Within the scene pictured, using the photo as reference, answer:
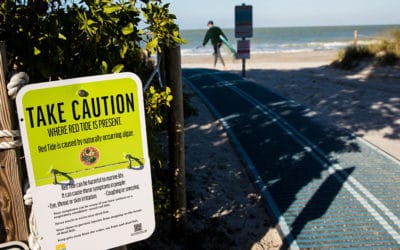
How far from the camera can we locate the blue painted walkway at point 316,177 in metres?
4.35

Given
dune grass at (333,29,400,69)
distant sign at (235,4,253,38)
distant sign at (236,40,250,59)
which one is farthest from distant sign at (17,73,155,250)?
dune grass at (333,29,400,69)

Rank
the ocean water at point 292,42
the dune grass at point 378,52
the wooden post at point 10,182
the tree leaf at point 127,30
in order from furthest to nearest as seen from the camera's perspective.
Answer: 1. the ocean water at point 292,42
2. the dune grass at point 378,52
3. the tree leaf at point 127,30
4. the wooden post at point 10,182

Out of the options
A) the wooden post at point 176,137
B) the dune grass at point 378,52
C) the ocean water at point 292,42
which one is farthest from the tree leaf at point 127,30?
the ocean water at point 292,42

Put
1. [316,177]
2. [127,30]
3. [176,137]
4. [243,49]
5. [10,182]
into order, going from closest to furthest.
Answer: [10,182]
[127,30]
[176,137]
[316,177]
[243,49]

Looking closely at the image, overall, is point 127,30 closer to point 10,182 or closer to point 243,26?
point 10,182

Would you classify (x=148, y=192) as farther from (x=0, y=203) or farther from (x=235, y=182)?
(x=235, y=182)

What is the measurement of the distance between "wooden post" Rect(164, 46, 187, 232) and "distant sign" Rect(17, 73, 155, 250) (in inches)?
63.1

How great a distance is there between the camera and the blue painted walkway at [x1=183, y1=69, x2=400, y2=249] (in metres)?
4.35

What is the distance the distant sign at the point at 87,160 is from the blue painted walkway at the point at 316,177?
2570 millimetres

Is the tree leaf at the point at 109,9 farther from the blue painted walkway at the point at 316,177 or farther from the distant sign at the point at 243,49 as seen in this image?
the distant sign at the point at 243,49

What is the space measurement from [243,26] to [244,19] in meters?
0.30

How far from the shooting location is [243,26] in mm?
15797

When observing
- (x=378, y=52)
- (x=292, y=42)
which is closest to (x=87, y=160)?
(x=378, y=52)

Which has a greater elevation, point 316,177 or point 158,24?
point 158,24
